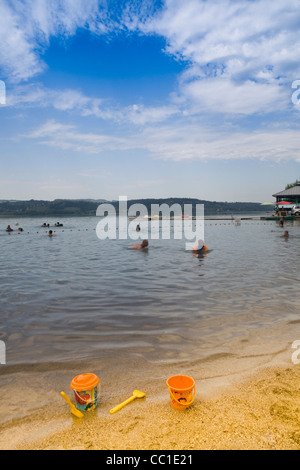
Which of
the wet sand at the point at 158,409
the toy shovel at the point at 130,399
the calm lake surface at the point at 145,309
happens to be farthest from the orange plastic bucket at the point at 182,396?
the calm lake surface at the point at 145,309

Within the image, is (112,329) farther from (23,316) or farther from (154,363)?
(23,316)

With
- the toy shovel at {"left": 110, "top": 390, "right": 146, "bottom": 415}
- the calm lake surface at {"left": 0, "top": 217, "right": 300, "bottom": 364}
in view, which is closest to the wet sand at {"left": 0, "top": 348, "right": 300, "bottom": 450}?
the toy shovel at {"left": 110, "top": 390, "right": 146, "bottom": 415}

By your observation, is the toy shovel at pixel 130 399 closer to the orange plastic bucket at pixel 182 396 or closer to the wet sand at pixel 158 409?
the wet sand at pixel 158 409

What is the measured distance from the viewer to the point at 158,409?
4199mm

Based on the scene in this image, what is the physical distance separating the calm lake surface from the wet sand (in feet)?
1.96

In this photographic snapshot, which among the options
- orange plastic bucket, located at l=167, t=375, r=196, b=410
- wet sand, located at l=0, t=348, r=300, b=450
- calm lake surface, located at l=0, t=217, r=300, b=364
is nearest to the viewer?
wet sand, located at l=0, t=348, r=300, b=450

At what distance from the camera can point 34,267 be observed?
16.8 m

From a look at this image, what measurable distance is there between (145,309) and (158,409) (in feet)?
15.9

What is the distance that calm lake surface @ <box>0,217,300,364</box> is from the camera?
653cm

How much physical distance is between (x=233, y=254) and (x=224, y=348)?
1468 cm

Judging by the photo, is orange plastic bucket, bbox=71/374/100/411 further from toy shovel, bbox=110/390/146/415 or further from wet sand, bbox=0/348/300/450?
toy shovel, bbox=110/390/146/415

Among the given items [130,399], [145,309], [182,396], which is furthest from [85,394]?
[145,309]

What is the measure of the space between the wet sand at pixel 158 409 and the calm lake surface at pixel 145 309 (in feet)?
1.96
